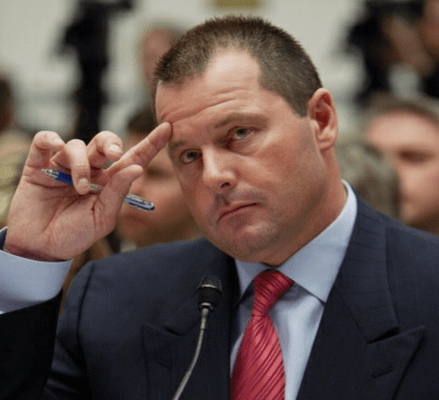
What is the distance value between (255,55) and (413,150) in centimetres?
189

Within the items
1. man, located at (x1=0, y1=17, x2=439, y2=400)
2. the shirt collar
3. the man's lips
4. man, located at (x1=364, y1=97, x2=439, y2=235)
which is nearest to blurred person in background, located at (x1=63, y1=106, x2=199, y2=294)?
man, located at (x1=364, y1=97, x2=439, y2=235)

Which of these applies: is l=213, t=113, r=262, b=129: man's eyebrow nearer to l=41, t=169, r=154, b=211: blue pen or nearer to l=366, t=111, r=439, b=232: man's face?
l=41, t=169, r=154, b=211: blue pen

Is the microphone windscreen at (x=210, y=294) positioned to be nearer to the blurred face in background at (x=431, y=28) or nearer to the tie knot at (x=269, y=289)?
the tie knot at (x=269, y=289)

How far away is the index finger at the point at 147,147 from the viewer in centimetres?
236

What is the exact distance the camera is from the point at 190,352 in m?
2.40

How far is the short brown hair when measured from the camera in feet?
7.70

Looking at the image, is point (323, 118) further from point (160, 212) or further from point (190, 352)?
point (160, 212)

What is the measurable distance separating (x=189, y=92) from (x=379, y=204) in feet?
4.76

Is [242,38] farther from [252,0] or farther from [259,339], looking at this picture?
[252,0]

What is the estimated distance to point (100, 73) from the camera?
22.6ft

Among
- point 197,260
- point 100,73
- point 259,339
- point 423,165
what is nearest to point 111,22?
point 100,73

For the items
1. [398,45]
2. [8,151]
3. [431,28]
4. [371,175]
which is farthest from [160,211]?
[398,45]

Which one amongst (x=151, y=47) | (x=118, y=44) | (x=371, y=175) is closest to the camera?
(x=371, y=175)

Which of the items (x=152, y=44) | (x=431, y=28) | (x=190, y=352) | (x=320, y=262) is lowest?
(x=152, y=44)
